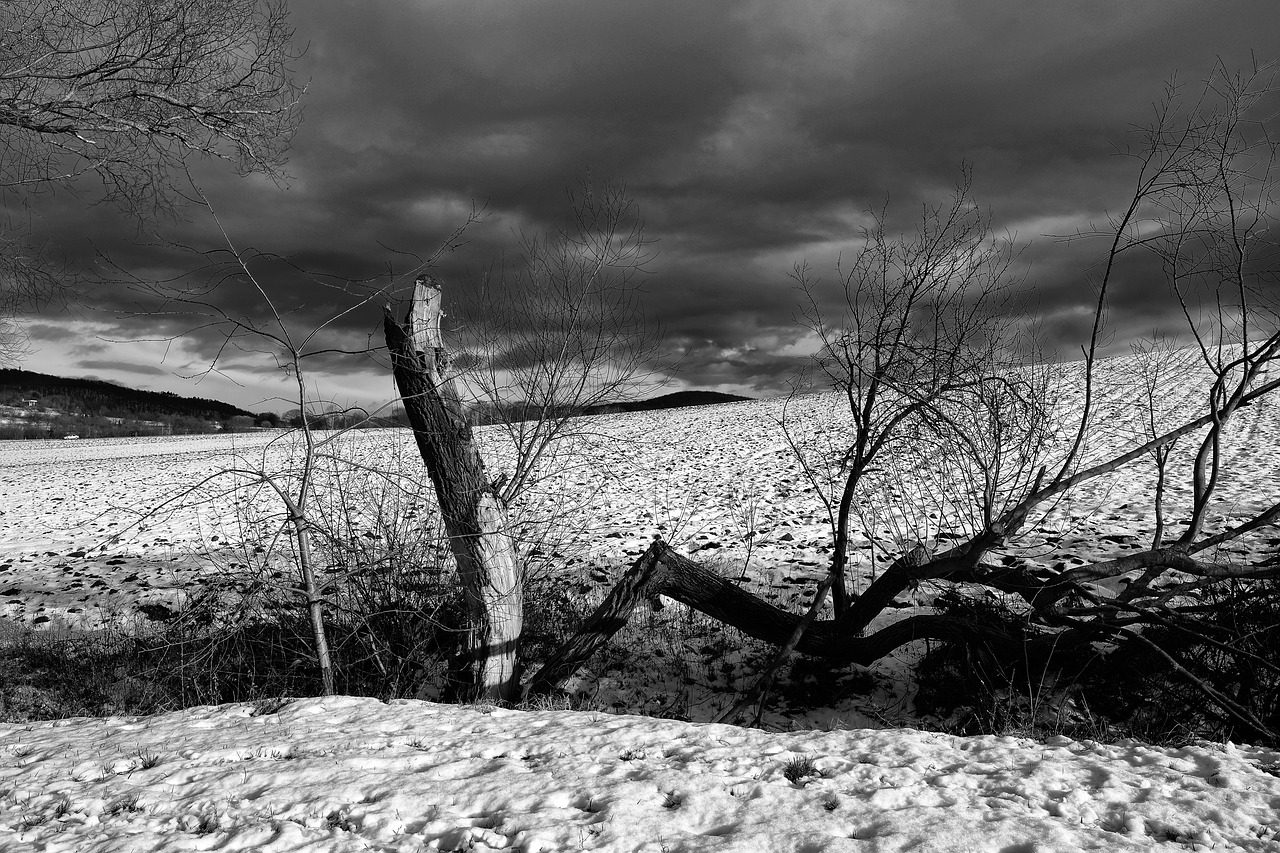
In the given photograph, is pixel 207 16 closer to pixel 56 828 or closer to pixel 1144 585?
pixel 56 828

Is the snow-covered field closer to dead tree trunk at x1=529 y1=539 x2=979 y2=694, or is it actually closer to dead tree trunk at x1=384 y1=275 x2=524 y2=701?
dead tree trunk at x1=529 y1=539 x2=979 y2=694

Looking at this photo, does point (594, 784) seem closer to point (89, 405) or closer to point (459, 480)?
point (459, 480)

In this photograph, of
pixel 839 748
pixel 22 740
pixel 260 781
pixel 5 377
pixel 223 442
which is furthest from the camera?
pixel 5 377

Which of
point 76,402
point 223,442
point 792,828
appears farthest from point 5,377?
point 792,828

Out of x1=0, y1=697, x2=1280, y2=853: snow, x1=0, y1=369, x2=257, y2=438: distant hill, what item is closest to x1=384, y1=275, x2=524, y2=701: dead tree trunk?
x1=0, y1=697, x2=1280, y2=853: snow

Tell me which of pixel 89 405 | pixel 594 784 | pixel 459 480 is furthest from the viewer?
pixel 89 405

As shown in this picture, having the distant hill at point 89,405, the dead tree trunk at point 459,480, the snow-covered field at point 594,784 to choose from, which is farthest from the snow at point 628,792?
the distant hill at point 89,405

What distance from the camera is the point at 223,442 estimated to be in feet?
124

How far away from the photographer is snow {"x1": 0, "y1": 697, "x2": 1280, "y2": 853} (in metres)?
2.82

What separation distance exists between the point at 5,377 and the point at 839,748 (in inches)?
6420

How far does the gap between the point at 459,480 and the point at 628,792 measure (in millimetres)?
3494

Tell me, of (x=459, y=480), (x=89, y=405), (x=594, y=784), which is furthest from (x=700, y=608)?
(x=89, y=405)

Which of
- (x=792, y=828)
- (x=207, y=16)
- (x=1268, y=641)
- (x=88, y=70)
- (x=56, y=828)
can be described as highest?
(x=207, y=16)

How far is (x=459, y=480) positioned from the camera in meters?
6.15
